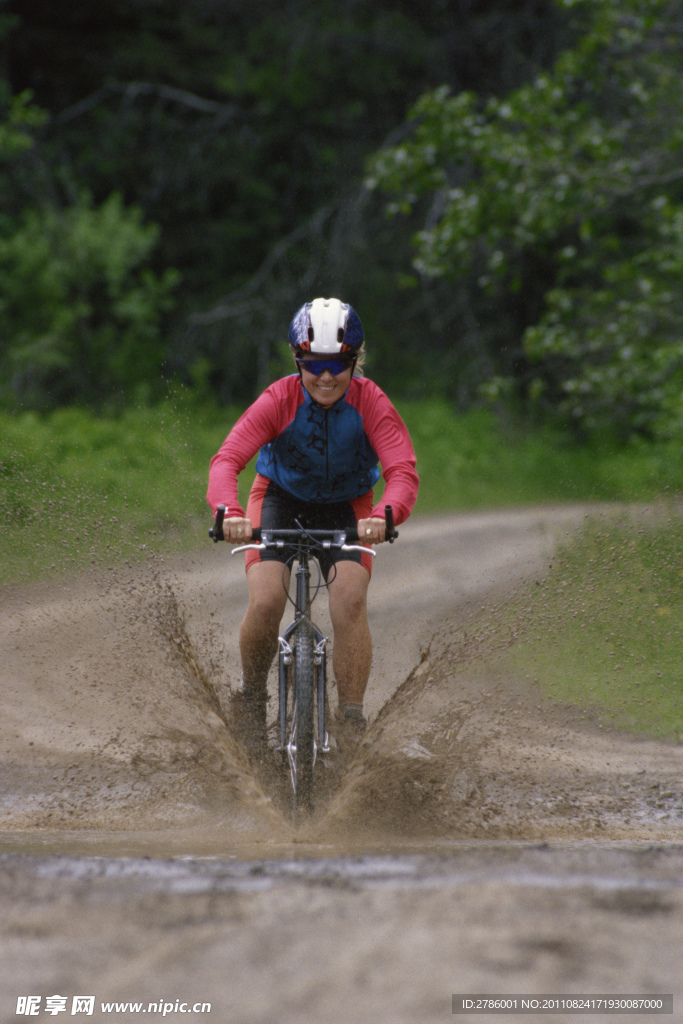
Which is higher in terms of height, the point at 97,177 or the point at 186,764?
the point at 97,177

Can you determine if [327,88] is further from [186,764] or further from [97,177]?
[186,764]

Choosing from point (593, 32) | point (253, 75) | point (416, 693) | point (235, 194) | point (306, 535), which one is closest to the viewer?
point (306, 535)

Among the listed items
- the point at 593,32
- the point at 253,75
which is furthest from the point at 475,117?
the point at 253,75

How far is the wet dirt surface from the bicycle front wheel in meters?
0.14

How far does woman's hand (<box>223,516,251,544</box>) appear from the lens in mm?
3996

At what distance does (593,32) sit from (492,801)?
27.2 feet

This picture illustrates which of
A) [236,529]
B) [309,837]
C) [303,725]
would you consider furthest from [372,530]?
[309,837]

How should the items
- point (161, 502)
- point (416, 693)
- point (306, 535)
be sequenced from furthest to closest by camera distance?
point (161, 502) < point (416, 693) < point (306, 535)

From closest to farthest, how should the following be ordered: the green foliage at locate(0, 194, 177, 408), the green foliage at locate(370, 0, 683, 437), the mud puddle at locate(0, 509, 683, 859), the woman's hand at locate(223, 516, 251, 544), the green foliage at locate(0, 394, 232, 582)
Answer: the woman's hand at locate(223, 516, 251, 544)
the mud puddle at locate(0, 509, 683, 859)
the green foliage at locate(0, 394, 232, 582)
the green foliage at locate(370, 0, 683, 437)
the green foliage at locate(0, 194, 177, 408)

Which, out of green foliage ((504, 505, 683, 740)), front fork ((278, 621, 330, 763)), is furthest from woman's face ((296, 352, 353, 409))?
green foliage ((504, 505, 683, 740))

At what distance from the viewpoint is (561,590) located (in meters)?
6.99

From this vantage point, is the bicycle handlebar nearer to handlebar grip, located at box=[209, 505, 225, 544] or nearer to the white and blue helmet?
handlebar grip, located at box=[209, 505, 225, 544]

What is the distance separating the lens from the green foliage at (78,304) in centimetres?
1772

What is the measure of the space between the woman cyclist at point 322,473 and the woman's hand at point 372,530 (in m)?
0.06
